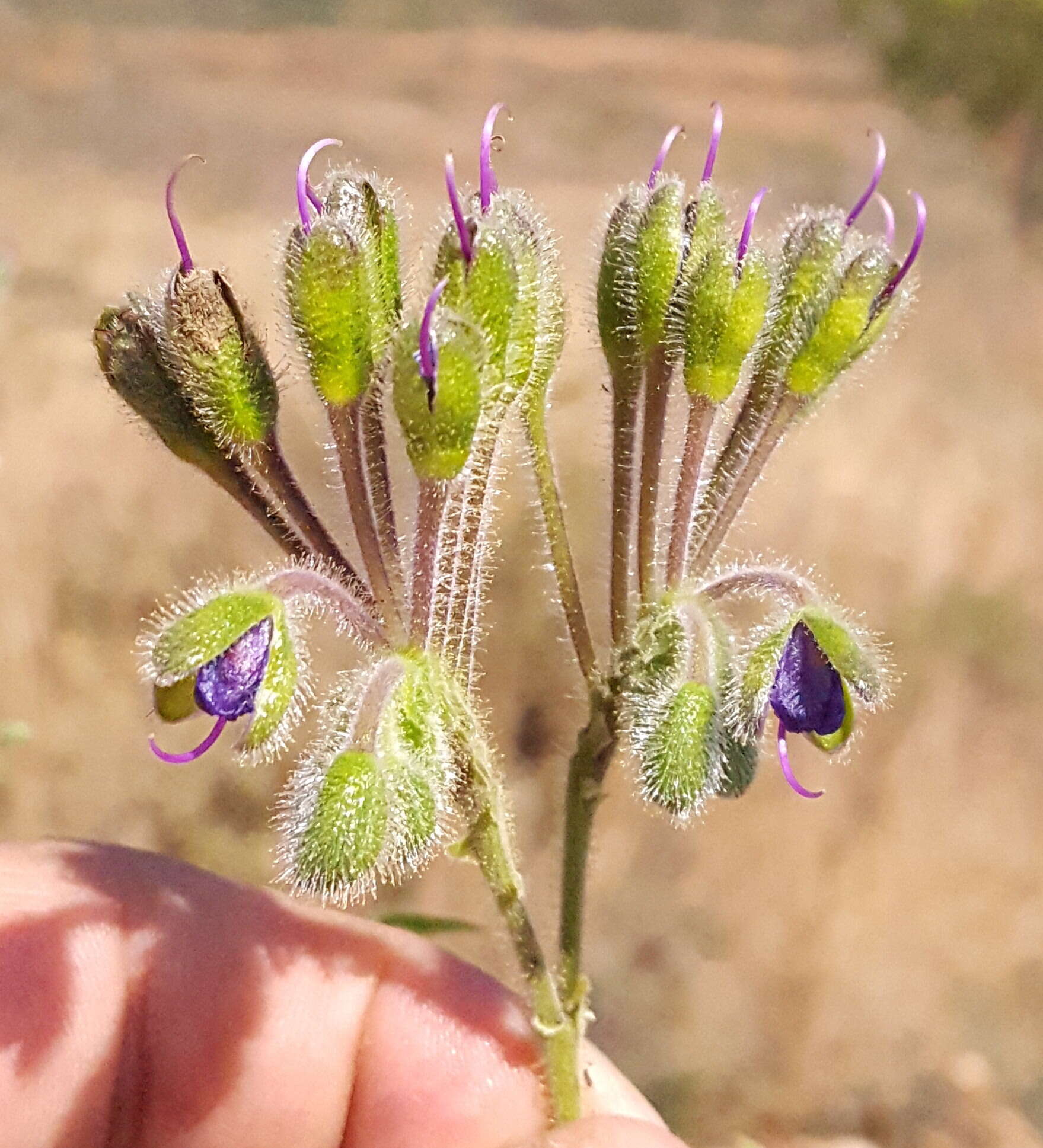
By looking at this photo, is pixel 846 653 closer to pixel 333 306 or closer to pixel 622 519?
pixel 622 519

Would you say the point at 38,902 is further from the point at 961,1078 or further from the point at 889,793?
the point at 961,1078

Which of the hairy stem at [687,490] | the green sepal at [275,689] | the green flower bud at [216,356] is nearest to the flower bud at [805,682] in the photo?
the hairy stem at [687,490]

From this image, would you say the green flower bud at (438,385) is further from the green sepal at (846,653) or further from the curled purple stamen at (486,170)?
the green sepal at (846,653)

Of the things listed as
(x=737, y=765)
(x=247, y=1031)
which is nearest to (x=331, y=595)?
(x=737, y=765)

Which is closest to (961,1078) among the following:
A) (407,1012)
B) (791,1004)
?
(791,1004)

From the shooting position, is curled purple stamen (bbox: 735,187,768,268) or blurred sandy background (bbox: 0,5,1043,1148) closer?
curled purple stamen (bbox: 735,187,768,268)

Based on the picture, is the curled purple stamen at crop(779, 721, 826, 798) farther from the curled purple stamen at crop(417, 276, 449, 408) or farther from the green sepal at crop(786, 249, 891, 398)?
the curled purple stamen at crop(417, 276, 449, 408)

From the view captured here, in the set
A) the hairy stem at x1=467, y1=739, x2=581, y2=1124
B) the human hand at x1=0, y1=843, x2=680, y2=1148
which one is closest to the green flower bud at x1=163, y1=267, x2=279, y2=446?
the hairy stem at x1=467, y1=739, x2=581, y2=1124
